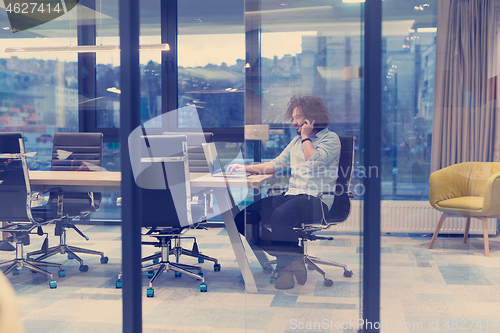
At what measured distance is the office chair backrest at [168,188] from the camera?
2.89m

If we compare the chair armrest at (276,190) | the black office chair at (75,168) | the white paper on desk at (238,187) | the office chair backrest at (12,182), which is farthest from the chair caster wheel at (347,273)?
the office chair backrest at (12,182)

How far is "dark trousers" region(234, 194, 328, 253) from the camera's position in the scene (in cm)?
220

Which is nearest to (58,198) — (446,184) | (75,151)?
(75,151)

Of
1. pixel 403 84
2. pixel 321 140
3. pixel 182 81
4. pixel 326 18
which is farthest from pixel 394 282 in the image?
pixel 182 81

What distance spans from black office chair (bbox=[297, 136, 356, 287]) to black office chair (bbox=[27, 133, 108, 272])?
7.40 feet

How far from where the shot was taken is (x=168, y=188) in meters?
3.00

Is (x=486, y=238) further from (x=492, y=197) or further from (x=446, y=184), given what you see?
(x=446, y=184)

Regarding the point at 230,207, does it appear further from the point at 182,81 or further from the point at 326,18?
the point at 182,81

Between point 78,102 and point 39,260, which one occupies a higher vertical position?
point 78,102

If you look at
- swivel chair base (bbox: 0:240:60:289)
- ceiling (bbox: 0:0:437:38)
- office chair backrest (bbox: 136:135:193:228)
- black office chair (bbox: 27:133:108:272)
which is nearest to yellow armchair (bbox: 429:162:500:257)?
ceiling (bbox: 0:0:437:38)

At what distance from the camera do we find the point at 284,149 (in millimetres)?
2104

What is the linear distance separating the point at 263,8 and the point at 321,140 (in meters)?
0.72

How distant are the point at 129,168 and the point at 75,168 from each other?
2624 mm

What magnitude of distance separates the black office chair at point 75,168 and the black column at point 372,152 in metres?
2.70
